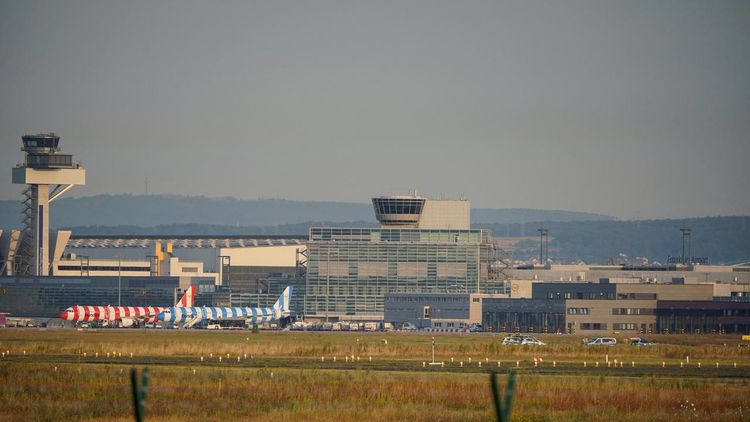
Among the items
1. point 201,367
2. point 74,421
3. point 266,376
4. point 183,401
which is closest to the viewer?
point 74,421

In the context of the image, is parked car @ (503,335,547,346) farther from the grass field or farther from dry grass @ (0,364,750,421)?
dry grass @ (0,364,750,421)

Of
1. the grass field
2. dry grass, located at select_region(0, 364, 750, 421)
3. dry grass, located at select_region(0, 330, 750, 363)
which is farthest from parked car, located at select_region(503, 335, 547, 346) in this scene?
dry grass, located at select_region(0, 364, 750, 421)

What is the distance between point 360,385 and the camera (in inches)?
3369

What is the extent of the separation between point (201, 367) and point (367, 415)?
116 ft

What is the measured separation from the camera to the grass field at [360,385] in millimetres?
72188

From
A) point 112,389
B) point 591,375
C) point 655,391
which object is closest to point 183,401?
point 112,389

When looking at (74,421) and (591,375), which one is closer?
(74,421)

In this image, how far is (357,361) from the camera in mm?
118188

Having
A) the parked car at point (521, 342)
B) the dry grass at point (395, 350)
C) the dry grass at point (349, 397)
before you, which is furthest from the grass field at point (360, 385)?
the parked car at point (521, 342)

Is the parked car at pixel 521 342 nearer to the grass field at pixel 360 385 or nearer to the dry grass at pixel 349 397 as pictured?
the grass field at pixel 360 385

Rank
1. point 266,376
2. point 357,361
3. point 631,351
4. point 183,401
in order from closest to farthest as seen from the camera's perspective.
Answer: point 183,401 < point 266,376 < point 357,361 < point 631,351

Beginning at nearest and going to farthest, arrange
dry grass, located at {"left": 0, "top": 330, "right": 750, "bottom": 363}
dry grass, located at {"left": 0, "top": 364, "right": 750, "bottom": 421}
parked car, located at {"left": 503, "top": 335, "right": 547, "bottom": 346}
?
dry grass, located at {"left": 0, "top": 364, "right": 750, "bottom": 421} → dry grass, located at {"left": 0, "top": 330, "right": 750, "bottom": 363} → parked car, located at {"left": 503, "top": 335, "right": 547, "bottom": 346}

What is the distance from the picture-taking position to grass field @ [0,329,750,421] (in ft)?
237

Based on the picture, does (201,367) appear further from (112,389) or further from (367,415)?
(367,415)
